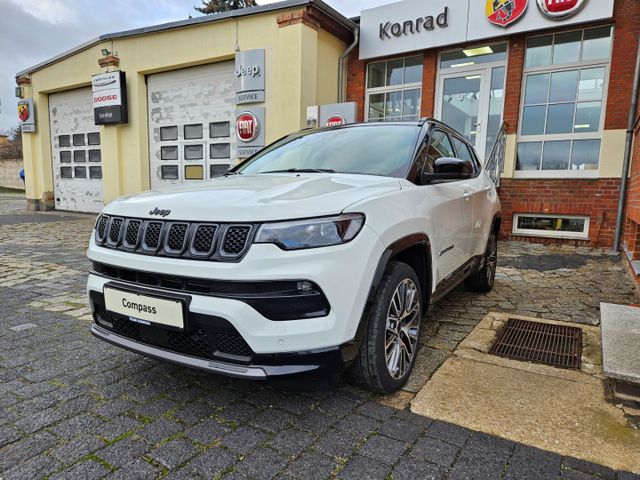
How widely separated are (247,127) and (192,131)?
89.0 inches

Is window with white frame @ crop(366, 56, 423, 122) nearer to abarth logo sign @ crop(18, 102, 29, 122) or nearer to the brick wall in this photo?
the brick wall

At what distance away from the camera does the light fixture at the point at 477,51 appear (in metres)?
9.02

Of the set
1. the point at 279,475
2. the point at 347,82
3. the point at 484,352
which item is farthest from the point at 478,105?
the point at 279,475

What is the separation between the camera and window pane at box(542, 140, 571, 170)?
8.42 meters

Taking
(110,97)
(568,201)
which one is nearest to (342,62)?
(568,201)

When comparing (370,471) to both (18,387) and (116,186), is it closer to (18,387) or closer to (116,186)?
(18,387)

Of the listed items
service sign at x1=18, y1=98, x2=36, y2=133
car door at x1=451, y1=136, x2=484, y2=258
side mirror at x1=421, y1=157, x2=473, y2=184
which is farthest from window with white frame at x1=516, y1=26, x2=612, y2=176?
service sign at x1=18, y1=98, x2=36, y2=133

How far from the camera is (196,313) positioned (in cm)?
192

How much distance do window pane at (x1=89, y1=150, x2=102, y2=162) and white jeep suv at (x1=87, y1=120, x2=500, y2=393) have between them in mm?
12374

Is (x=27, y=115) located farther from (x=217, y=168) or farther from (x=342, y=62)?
(x=342, y=62)

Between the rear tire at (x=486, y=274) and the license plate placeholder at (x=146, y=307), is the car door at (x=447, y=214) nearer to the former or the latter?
the rear tire at (x=486, y=274)

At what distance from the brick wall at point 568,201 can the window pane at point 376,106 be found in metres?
3.38

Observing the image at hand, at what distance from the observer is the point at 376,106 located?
10.4 m

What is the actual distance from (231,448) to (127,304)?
88 cm
